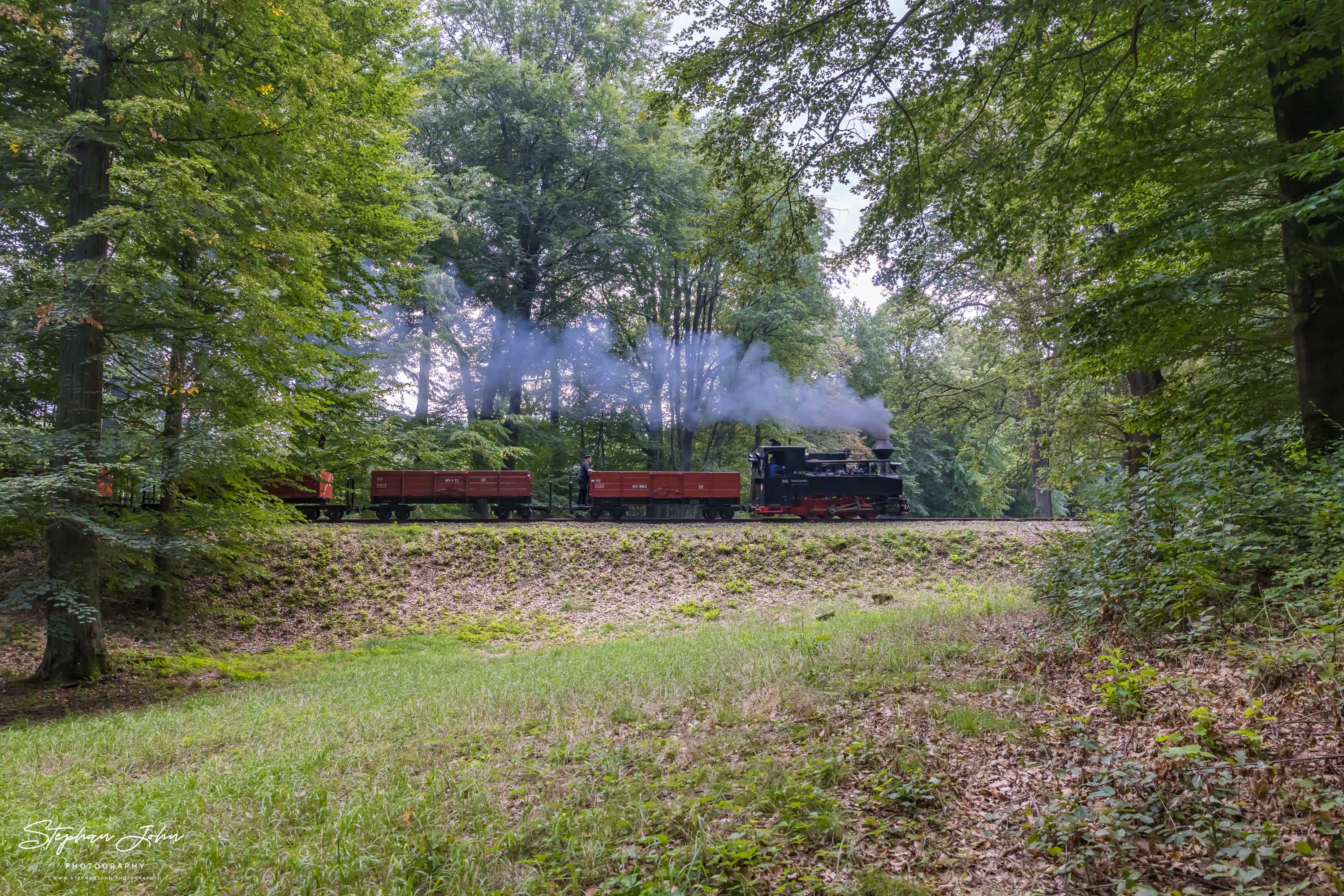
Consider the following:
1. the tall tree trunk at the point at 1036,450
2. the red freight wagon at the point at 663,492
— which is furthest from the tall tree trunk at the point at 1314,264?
the red freight wagon at the point at 663,492

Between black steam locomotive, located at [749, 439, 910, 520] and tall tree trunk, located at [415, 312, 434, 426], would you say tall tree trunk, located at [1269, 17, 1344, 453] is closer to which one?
black steam locomotive, located at [749, 439, 910, 520]

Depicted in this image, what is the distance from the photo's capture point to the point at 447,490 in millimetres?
20094

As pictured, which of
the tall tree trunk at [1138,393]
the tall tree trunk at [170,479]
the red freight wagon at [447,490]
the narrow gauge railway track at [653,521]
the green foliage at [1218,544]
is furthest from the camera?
the red freight wagon at [447,490]

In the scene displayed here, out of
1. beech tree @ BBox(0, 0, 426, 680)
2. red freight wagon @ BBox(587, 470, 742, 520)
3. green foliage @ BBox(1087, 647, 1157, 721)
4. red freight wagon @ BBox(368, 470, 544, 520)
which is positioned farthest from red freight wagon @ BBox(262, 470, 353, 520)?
green foliage @ BBox(1087, 647, 1157, 721)

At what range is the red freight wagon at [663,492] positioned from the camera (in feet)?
70.3

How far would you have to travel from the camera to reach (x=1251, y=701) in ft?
13.4

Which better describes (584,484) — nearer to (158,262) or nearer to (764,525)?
(764,525)

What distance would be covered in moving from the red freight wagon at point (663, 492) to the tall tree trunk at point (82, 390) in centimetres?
1311

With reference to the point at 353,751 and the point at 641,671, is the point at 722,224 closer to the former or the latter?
the point at 641,671

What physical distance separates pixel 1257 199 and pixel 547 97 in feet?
84.7

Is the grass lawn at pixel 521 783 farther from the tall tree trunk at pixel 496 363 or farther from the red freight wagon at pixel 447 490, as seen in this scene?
the tall tree trunk at pixel 496 363

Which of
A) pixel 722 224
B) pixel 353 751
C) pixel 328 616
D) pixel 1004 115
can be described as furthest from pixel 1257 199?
pixel 328 616

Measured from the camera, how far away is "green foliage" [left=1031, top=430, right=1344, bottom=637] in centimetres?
530

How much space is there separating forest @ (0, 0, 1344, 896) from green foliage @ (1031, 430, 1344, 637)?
5 centimetres
